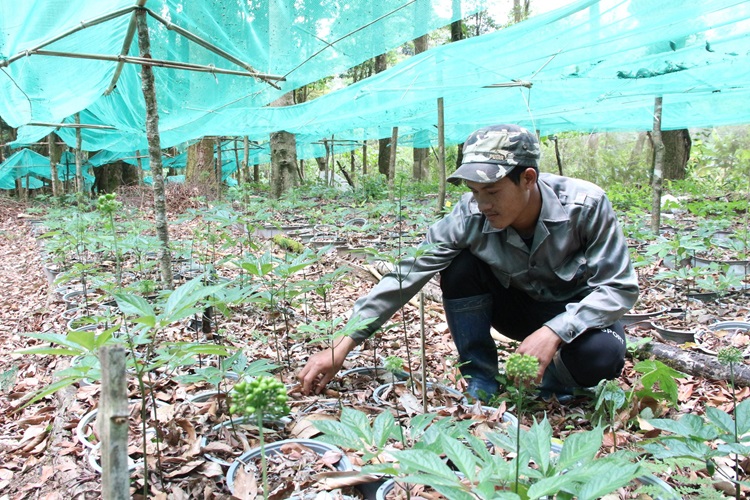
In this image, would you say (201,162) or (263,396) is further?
(201,162)

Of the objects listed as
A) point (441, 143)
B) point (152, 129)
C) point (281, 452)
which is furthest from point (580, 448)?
point (441, 143)

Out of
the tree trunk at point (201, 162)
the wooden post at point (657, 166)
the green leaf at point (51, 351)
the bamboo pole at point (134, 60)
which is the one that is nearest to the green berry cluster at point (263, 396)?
the green leaf at point (51, 351)

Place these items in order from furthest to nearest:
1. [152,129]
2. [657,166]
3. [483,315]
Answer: [657,166]
[152,129]
[483,315]

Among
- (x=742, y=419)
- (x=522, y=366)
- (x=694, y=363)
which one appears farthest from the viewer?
(x=694, y=363)

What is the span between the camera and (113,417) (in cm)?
70

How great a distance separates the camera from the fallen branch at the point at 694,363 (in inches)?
77.8

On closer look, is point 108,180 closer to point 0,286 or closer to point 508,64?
point 0,286

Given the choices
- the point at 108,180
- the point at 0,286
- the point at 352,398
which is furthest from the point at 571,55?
the point at 108,180

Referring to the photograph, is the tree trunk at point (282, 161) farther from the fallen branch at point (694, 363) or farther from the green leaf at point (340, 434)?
the green leaf at point (340, 434)

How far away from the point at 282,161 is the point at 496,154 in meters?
7.77

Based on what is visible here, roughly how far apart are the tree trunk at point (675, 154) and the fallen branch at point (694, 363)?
9622 mm

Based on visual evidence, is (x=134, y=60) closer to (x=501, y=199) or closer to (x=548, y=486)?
(x=501, y=199)

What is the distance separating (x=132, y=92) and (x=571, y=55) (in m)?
4.03

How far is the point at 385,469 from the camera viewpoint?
85 centimetres
